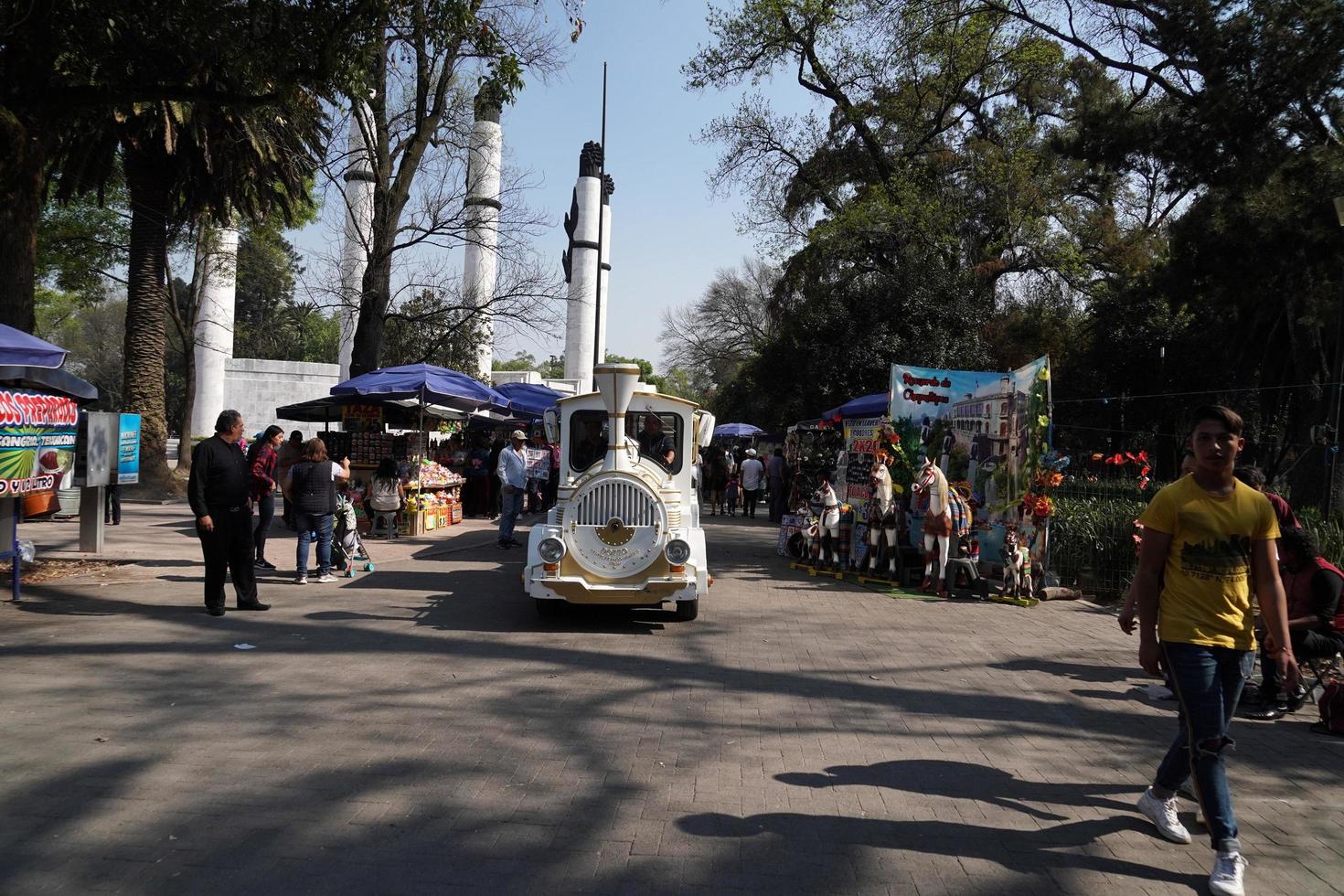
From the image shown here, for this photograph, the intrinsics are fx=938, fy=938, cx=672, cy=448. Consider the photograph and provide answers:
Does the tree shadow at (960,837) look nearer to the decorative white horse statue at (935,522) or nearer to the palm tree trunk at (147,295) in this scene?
the decorative white horse statue at (935,522)

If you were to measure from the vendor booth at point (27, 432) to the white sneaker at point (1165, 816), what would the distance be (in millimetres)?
9452

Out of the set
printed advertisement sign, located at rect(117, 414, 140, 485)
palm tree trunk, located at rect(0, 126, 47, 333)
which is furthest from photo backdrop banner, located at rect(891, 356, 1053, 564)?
palm tree trunk, located at rect(0, 126, 47, 333)

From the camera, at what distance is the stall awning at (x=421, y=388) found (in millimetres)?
14930

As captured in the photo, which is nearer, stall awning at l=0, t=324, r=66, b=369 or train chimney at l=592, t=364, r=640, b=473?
stall awning at l=0, t=324, r=66, b=369

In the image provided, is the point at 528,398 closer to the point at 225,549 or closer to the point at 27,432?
the point at 27,432

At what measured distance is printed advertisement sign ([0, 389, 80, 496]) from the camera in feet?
28.6

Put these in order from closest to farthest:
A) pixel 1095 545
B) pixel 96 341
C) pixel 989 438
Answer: pixel 1095 545 < pixel 989 438 < pixel 96 341

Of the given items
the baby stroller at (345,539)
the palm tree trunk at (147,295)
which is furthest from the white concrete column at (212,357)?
the baby stroller at (345,539)

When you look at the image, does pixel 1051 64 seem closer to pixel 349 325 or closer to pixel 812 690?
pixel 349 325

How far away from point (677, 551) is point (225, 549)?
164 inches

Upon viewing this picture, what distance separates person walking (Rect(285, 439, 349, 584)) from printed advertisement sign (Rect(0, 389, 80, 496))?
2230mm

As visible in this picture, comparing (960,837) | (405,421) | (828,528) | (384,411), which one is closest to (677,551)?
(960,837)

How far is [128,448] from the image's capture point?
11.8 m

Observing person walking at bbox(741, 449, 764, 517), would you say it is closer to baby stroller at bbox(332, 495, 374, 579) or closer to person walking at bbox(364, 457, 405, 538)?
person walking at bbox(364, 457, 405, 538)
